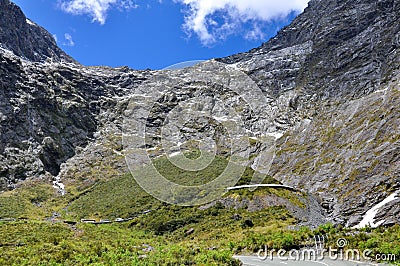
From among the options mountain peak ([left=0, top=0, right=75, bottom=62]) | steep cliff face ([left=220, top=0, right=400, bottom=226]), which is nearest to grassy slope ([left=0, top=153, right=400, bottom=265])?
steep cliff face ([left=220, top=0, right=400, bottom=226])

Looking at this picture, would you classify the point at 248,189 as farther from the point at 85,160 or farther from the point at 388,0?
the point at 388,0

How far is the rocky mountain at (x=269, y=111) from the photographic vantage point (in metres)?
49.7

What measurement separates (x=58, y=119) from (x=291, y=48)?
10241cm

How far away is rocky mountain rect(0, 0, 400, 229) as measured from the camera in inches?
1956
